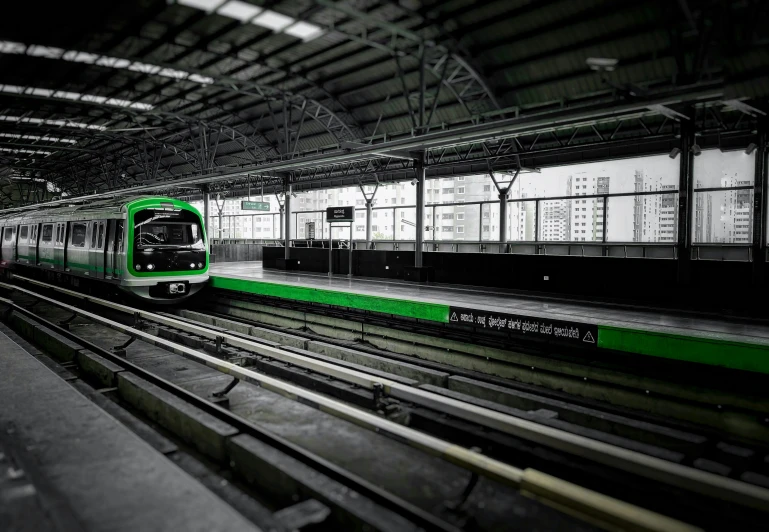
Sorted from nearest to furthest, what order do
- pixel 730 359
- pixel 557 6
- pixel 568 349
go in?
pixel 730 359 → pixel 568 349 → pixel 557 6

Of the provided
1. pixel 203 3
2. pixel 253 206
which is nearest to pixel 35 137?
pixel 253 206

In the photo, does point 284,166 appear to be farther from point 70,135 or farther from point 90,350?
point 70,135

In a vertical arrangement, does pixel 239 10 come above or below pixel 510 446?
above

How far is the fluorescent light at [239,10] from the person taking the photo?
33.1ft

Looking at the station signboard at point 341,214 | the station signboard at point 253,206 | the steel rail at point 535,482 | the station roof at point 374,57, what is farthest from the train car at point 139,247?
the steel rail at point 535,482

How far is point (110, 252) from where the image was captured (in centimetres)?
1362

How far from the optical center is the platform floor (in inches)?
124

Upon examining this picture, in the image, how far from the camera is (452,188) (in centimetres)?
2320

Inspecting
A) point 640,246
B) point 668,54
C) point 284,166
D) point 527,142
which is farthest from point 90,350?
point 640,246

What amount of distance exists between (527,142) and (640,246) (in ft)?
16.7

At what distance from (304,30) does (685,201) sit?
908 centimetres

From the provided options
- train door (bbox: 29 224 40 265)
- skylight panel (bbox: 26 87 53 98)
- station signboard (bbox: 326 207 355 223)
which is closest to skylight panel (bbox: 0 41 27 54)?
skylight panel (bbox: 26 87 53 98)

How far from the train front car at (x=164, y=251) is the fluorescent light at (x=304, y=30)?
5523 mm

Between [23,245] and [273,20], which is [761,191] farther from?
[23,245]
